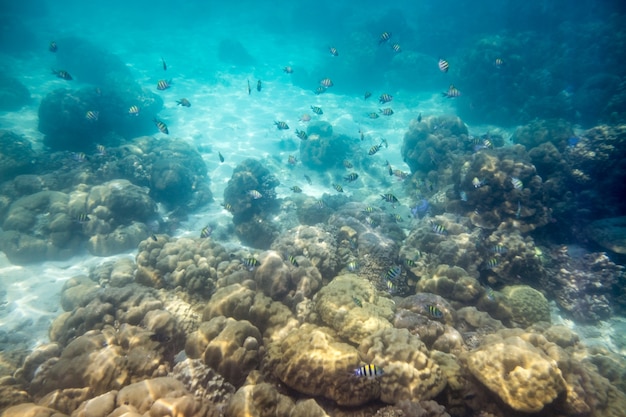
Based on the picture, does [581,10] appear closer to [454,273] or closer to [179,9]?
[454,273]

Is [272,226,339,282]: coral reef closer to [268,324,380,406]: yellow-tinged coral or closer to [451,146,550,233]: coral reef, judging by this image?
[268,324,380,406]: yellow-tinged coral

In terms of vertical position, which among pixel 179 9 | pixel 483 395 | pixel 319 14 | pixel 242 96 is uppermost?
pixel 179 9

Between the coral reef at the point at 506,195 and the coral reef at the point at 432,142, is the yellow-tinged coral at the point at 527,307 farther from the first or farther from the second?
the coral reef at the point at 432,142

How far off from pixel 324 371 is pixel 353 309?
1.50 m

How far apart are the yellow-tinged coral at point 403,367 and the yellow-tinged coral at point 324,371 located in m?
0.21

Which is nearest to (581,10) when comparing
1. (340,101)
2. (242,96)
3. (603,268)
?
(340,101)

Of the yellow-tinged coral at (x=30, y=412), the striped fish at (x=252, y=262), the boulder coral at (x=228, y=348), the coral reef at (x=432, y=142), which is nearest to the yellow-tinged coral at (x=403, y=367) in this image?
the boulder coral at (x=228, y=348)

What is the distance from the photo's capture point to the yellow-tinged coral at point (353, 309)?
16.5ft

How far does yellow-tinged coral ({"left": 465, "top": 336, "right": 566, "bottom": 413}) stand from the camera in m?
3.93

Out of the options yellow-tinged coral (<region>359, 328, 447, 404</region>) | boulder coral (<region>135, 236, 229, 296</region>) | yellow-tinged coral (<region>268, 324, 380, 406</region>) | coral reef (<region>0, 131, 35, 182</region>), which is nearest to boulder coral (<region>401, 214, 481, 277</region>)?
yellow-tinged coral (<region>359, 328, 447, 404</region>)

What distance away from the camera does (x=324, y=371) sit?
3.93 meters

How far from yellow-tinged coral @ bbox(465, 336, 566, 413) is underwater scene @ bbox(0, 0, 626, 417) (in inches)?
0.9

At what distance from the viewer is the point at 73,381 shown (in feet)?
13.5

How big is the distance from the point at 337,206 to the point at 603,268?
846 centimetres
